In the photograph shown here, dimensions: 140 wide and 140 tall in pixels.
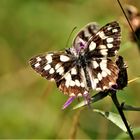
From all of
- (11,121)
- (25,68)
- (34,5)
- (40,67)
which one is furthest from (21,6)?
(40,67)

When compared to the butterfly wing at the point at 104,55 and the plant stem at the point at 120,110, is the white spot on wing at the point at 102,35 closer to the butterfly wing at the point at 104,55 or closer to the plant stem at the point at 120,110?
the butterfly wing at the point at 104,55

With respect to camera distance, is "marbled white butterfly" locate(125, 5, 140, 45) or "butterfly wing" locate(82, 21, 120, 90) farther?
"marbled white butterfly" locate(125, 5, 140, 45)

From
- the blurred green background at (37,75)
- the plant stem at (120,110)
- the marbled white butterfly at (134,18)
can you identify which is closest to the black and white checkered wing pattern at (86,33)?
the plant stem at (120,110)

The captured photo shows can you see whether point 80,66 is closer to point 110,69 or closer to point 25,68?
point 110,69

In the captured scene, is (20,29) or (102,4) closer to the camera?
(102,4)

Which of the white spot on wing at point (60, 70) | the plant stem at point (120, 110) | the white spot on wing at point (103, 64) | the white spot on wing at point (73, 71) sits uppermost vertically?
the white spot on wing at point (60, 70)

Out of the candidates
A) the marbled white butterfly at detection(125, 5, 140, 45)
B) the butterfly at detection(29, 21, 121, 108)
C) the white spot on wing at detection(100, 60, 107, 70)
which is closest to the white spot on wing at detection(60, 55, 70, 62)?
the butterfly at detection(29, 21, 121, 108)

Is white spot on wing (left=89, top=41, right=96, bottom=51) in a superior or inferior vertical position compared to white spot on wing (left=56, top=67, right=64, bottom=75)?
superior

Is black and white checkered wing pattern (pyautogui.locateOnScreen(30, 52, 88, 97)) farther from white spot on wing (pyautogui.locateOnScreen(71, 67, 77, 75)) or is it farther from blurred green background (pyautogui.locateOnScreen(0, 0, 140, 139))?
blurred green background (pyautogui.locateOnScreen(0, 0, 140, 139))
